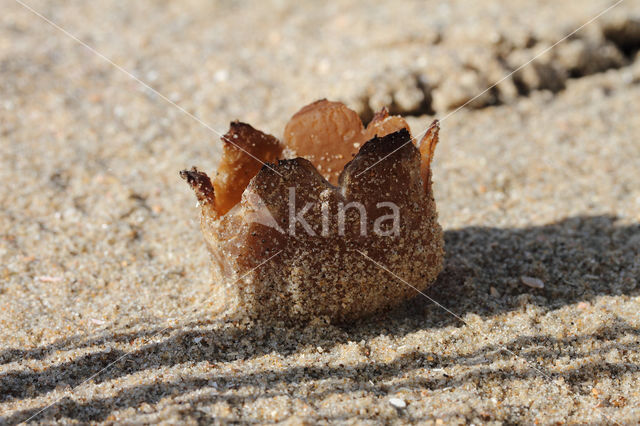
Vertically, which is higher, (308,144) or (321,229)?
(308,144)

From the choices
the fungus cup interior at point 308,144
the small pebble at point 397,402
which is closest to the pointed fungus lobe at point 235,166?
the fungus cup interior at point 308,144

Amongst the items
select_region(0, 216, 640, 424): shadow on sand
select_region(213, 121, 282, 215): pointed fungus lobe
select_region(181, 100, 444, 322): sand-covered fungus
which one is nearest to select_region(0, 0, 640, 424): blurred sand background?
select_region(0, 216, 640, 424): shadow on sand

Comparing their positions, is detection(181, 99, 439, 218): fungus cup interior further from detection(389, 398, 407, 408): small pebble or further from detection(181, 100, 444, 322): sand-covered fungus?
detection(389, 398, 407, 408): small pebble

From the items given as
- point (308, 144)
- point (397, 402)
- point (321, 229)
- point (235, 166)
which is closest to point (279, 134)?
point (308, 144)

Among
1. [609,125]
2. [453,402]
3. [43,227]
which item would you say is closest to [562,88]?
[609,125]

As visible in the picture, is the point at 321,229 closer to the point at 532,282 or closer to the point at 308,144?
the point at 308,144

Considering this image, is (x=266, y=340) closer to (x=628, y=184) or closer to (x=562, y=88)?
(x=628, y=184)
